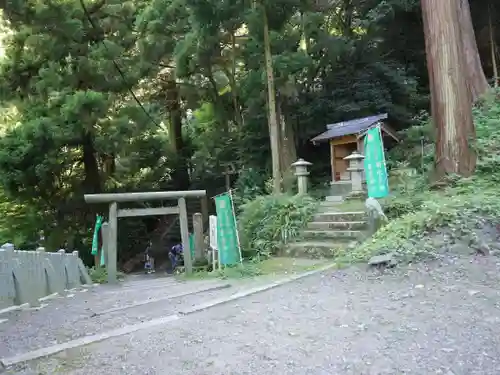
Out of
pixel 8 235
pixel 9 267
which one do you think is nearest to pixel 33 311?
pixel 9 267

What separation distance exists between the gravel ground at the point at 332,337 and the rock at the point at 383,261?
54 centimetres

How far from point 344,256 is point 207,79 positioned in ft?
39.8

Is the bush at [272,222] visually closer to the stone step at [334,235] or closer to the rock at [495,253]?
the stone step at [334,235]

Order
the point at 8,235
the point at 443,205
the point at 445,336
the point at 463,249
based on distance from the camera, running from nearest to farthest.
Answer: the point at 445,336 → the point at 463,249 → the point at 443,205 → the point at 8,235

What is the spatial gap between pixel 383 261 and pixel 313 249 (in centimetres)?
246

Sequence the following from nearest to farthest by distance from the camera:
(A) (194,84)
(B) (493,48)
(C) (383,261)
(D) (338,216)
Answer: (C) (383,261), (D) (338,216), (B) (493,48), (A) (194,84)

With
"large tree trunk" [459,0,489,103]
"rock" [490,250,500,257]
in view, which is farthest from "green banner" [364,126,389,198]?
"large tree trunk" [459,0,489,103]

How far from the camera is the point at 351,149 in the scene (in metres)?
12.9

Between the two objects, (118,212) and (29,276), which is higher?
(118,212)

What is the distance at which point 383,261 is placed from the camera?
561 cm

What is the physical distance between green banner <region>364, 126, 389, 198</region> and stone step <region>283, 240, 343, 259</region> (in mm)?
1184

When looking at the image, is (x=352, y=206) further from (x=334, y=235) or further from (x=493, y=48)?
(x=493, y=48)

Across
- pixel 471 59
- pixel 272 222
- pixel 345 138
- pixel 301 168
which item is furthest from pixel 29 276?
pixel 471 59

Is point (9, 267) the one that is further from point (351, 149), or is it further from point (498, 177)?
point (351, 149)
